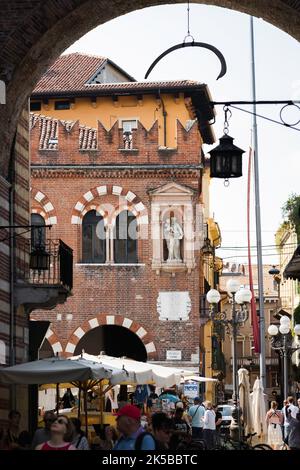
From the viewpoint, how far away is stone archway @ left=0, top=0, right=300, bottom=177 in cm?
2086

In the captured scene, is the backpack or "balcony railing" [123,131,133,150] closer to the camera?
the backpack

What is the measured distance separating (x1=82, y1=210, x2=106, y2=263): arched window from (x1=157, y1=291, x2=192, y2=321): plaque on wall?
2450mm

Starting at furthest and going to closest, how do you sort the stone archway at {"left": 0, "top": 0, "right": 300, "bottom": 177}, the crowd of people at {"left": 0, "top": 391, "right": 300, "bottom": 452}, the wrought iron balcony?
the wrought iron balcony → the stone archway at {"left": 0, "top": 0, "right": 300, "bottom": 177} → the crowd of people at {"left": 0, "top": 391, "right": 300, "bottom": 452}

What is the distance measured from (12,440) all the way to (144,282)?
91.7 feet

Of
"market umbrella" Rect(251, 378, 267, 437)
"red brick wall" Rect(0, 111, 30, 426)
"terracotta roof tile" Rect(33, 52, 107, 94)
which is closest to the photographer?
"red brick wall" Rect(0, 111, 30, 426)

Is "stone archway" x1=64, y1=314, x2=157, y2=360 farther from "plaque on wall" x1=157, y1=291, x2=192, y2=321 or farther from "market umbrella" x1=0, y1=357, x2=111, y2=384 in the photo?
"market umbrella" x1=0, y1=357, x2=111, y2=384

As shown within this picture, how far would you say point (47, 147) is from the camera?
47.2m

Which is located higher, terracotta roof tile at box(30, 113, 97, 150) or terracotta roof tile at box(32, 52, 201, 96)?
terracotta roof tile at box(32, 52, 201, 96)

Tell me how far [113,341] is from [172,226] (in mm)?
4373

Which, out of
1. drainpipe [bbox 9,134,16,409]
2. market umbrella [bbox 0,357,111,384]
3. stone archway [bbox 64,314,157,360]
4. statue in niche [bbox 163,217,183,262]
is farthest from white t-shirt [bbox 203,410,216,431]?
statue in niche [bbox 163,217,183,262]

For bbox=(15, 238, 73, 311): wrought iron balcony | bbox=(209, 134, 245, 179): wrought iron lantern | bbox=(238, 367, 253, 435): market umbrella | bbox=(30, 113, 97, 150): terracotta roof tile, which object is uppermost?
bbox=(30, 113, 97, 150): terracotta roof tile

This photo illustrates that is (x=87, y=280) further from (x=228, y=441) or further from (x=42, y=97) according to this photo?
(x=228, y=441)

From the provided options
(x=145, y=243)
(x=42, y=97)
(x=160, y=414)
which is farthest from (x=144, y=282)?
(x=160, y=414)

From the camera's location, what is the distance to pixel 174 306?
152 feet
